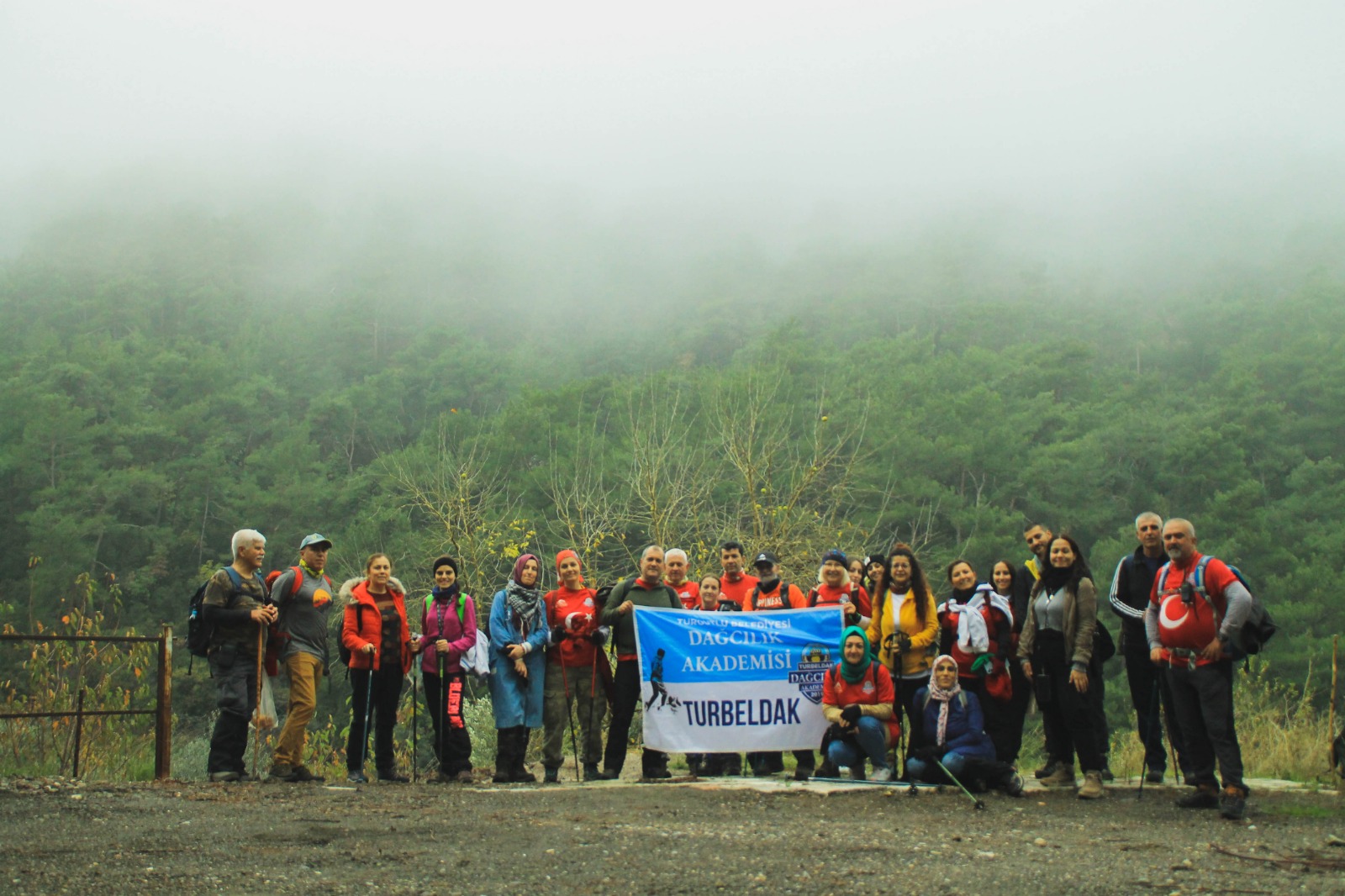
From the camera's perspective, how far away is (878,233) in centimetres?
14238

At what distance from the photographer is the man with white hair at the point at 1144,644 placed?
27.3 ft

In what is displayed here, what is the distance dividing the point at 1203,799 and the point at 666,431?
17509mm

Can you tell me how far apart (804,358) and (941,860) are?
53247 millimetres

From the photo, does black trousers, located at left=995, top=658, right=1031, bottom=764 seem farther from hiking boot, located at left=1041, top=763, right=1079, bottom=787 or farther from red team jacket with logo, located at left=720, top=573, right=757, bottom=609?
red team jacket with logo, located at left=720, top=573, right=757, bottom=609

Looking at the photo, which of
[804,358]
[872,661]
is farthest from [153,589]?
[872,661]

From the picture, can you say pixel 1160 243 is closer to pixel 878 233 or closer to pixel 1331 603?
pixel 878 233

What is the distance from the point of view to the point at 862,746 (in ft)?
27.3

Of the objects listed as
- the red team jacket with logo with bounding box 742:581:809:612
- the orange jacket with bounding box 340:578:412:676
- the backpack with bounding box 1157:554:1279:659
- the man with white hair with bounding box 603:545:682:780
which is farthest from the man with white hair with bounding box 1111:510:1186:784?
the orange jacket with bounding box 340:578:412:676

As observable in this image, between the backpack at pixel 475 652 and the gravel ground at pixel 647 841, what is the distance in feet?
4.40

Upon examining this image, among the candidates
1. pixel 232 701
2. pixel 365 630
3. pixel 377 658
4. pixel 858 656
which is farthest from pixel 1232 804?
pixel 232 701

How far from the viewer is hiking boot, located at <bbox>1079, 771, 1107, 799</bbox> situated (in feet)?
25.2

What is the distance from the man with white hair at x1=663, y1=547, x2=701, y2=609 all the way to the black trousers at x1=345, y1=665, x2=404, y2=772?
88.4 inches

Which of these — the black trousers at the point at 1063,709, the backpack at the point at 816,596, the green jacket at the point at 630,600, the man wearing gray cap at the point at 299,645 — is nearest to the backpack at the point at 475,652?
the man wearing gray cap at the point at 299,645

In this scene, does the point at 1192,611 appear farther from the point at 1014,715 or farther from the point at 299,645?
the point at 299,645
